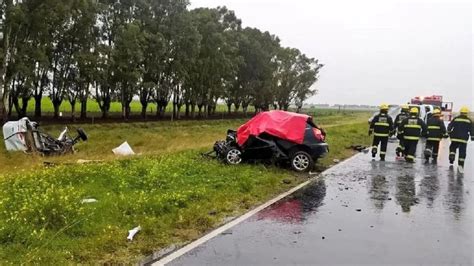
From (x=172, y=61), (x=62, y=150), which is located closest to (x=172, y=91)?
(x=172, y=61)

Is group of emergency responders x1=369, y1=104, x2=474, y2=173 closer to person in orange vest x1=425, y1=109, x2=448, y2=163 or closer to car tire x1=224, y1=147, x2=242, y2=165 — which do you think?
person in orange vest x1=425, y1=109, x2=448, y2=163

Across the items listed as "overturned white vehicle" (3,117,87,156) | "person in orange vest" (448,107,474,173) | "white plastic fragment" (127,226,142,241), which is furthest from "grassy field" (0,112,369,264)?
"person in orange vest" (448,107,474,173)

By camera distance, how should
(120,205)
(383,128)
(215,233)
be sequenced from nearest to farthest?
(215,233) → (120,205) → (383,128)

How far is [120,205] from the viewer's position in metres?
7.70

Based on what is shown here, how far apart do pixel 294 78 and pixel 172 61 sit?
133 feet

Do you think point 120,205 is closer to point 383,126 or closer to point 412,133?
point 383,126

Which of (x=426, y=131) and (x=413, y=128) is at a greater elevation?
(x=413, y=128)

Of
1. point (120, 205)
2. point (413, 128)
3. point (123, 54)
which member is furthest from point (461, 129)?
point (123, 54)

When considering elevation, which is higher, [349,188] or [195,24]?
[195,24]

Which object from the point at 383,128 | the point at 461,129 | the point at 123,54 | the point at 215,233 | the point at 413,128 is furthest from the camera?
the point at 123,54

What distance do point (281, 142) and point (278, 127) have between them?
1.39 ft

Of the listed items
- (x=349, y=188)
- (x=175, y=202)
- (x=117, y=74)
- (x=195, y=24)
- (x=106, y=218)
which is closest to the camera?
(x=106, y=218)

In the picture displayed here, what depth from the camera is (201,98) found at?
180 ft

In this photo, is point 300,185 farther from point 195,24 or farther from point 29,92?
point 195,24
